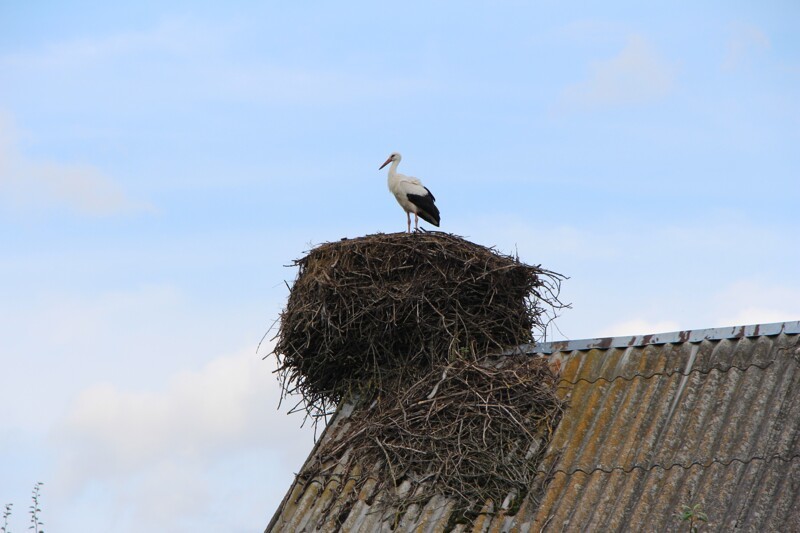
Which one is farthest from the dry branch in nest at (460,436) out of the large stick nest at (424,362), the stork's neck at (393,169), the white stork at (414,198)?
the stork's neck at (393,169)

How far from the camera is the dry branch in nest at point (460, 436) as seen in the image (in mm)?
6223

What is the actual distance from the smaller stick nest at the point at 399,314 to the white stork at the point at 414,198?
269 cm

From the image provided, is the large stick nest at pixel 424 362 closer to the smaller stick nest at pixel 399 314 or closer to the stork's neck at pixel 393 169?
the smaller stick nest at pixel 399 314

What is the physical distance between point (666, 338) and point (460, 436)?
1.53 m

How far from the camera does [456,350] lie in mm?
7500

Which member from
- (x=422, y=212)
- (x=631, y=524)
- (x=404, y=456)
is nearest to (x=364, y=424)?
(x=404, y=456)

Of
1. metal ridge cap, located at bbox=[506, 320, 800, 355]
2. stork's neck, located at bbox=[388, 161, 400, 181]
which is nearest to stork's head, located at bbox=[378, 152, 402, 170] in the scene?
stork's neck, located at bbox=[388, 161, 400, 181]

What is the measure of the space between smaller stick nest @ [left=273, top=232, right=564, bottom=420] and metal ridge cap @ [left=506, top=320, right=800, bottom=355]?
41 centimetres

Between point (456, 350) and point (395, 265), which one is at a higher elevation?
point (395, 265)

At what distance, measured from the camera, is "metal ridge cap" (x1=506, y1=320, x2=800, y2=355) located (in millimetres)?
6445

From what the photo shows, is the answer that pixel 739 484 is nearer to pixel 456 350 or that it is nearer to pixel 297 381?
pixel 456 350

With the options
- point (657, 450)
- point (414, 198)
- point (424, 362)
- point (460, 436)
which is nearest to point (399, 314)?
point (424, 362)

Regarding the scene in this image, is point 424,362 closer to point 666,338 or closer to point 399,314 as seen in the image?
point 399,314

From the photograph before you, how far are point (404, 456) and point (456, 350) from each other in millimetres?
1165
